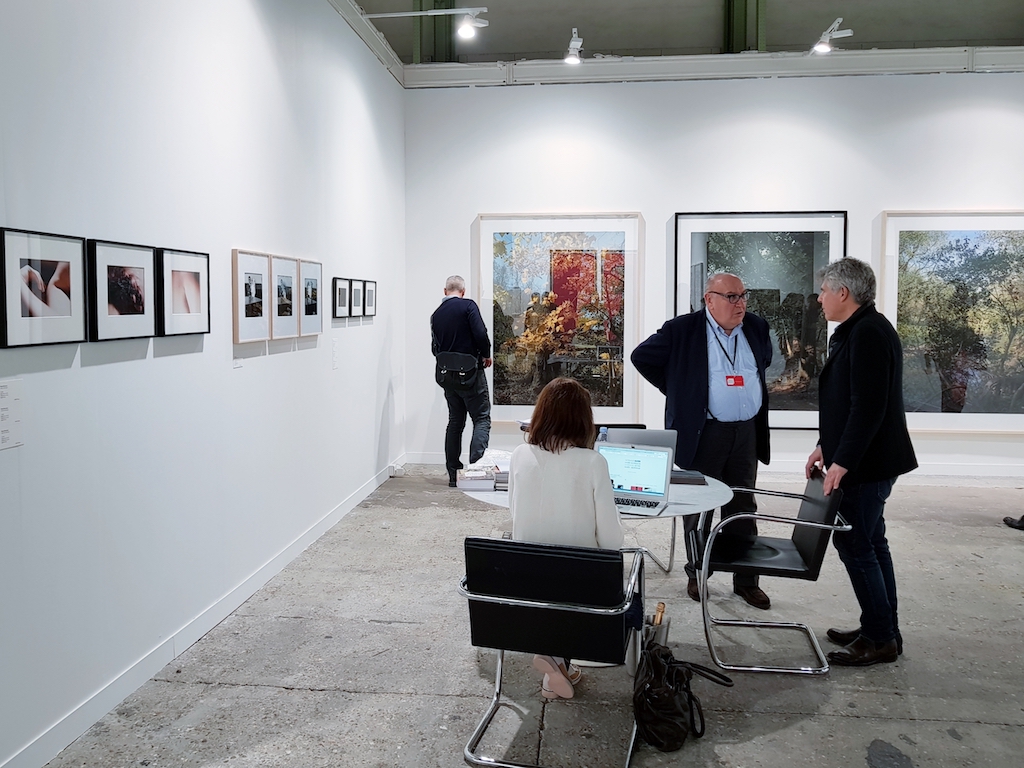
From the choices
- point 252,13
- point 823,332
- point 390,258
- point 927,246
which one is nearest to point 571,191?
point 390,258

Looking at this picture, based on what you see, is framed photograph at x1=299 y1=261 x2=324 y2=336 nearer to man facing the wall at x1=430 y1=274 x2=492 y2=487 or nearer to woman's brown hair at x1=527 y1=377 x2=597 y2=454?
man facing the wall at x1=430 y1=274 x2=492 y2=487

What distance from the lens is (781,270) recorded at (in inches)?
289

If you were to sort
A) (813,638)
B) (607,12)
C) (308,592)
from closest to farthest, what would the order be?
(813,638) → (308,592) → (607,12)

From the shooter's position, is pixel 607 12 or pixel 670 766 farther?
pixel 607 12

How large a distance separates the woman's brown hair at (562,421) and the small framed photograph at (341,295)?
3.23 meters

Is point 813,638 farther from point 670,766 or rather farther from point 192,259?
point 192,259

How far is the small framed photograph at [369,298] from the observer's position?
6430 mm

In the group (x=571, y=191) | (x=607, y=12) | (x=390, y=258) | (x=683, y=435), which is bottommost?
(x=683, y=435)

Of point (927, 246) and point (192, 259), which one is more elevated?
point (927, 246)

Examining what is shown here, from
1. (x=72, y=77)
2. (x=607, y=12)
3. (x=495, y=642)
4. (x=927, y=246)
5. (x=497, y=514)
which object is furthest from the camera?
(x=607, y=12)

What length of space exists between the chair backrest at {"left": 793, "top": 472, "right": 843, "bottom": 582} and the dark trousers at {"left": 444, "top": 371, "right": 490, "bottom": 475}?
362 centimetres

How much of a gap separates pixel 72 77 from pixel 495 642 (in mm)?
2385

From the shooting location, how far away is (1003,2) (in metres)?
7.58

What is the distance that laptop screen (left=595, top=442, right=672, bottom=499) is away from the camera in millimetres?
3312
